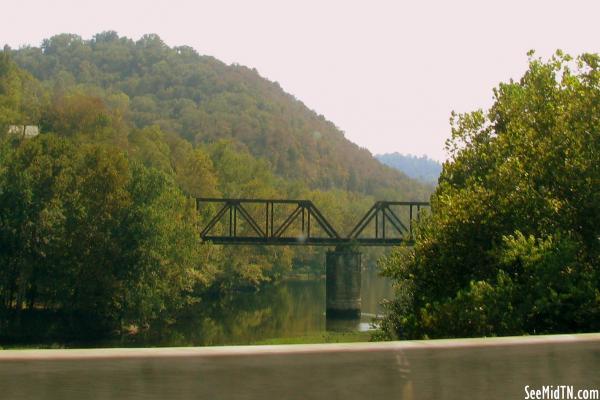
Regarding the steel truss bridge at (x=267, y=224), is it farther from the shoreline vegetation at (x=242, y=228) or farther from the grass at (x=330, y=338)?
the grass at (x=330, y=338)

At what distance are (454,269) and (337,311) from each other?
48.6 meters

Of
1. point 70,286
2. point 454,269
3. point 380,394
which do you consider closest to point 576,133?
point 454,269

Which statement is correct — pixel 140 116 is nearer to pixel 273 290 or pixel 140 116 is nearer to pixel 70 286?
pixel 273 290

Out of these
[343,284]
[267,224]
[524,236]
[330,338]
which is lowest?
[330,338]

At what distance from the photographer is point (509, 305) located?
17.3 meters

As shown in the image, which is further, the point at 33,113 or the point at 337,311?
the point at 33,113

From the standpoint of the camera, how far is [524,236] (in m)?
20.1

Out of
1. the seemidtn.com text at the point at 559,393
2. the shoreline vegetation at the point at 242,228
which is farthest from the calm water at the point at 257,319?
the seemidtn.com text at the point at 559,393

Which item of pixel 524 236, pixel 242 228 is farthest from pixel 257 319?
pixel 524 236

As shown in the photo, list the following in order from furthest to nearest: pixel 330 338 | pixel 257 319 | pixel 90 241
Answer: pixel 257 319
pixel 90 241
pixel 330 338

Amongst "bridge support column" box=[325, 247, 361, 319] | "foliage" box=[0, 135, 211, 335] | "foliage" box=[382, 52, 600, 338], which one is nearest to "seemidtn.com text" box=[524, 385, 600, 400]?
"foliage" box=[382, 52, 600, 338]

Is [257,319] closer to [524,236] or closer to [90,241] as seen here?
[90,241]

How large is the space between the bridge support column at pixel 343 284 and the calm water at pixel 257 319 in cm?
120

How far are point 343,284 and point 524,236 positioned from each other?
5387 centimetres
